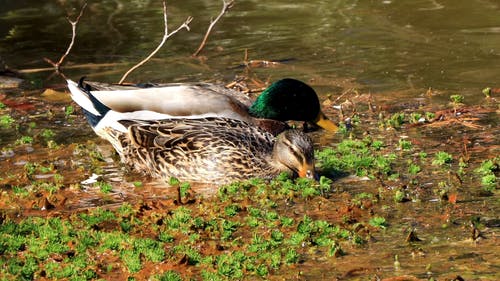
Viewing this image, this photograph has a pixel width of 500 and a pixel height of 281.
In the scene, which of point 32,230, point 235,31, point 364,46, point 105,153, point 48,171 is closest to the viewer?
point 32,230

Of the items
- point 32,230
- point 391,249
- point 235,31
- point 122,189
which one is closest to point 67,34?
point 235,31

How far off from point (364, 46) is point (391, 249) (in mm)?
6889

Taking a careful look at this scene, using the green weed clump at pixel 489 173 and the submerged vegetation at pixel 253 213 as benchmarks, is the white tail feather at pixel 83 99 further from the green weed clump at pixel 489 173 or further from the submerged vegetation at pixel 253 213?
the green weed clump at pixel 489 173

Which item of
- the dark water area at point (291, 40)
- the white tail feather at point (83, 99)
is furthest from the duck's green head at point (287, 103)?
the dark water area at point (291, 40)

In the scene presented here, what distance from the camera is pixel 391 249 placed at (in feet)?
22.2

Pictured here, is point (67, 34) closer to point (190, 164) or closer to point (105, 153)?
point (105, 153)

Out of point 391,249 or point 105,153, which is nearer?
point 391,249

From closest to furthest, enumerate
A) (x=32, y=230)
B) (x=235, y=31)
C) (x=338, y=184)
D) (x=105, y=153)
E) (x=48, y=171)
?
(x=32, y=230)
(x=338, y=184)
(x=48, y=171)
(x=105, y=153)
(x=235, y=31)

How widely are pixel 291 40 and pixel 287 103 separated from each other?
15.1 ft

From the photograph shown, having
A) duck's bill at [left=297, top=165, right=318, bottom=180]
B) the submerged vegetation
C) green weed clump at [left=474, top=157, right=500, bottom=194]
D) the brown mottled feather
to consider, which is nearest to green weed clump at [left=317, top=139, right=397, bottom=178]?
the submerged vegetation

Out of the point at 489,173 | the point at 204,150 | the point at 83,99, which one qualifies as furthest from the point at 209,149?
the point at 489,173

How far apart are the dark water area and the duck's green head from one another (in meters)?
1.99

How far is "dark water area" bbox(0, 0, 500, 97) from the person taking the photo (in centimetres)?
1225

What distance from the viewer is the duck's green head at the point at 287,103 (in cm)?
942
